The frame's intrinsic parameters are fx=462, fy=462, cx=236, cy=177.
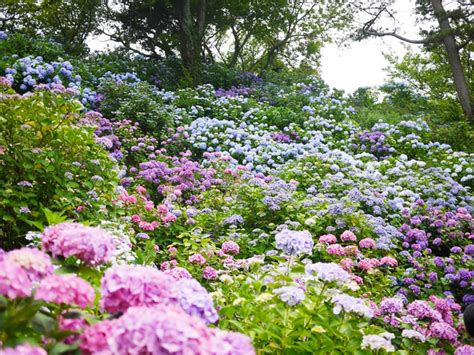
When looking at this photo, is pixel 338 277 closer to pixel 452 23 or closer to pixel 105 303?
pixel 105 303

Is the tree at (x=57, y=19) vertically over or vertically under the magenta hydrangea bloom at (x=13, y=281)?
over

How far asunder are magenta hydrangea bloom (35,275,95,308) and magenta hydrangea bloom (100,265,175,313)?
0.15 feet

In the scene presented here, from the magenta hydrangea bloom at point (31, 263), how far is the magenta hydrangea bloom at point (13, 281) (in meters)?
0.02

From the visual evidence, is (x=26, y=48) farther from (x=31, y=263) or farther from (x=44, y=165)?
(x=31, y=263)

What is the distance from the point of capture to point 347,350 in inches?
88.0

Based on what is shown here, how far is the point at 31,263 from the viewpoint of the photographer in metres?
1.09

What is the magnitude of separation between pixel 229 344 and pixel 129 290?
28 cm

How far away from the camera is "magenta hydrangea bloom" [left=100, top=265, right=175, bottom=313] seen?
1.13 meters

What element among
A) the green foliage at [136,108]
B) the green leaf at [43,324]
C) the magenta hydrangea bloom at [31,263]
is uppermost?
the green foliage at [136,108]

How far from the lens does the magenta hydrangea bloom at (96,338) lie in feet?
3.26

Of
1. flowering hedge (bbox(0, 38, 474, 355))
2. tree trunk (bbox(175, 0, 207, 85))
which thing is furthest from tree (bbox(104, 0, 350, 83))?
flowering hedge (bbox(0, 38, 474, 355))

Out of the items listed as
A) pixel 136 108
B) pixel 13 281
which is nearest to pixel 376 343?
pixel 13 281

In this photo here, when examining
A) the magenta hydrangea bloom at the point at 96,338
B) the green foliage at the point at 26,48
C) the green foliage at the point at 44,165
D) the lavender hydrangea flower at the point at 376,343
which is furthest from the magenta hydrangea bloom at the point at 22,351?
the green foliage at the point at 26,48

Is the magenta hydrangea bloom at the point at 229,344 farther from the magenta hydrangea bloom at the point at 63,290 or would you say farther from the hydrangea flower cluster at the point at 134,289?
the magenta hydrangea bloom at the point at 63,290
